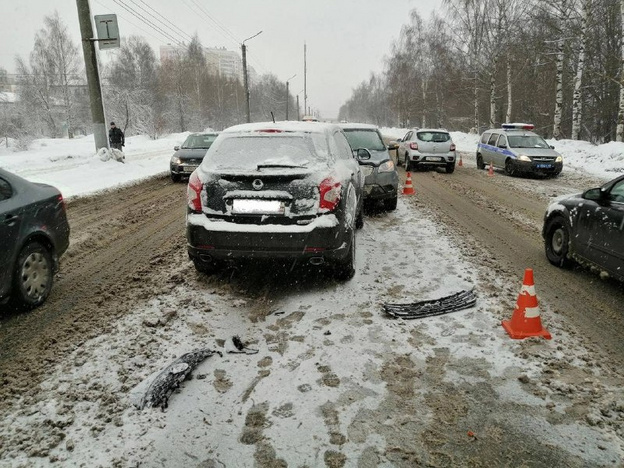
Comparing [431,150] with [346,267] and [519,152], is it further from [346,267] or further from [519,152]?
[346,267]

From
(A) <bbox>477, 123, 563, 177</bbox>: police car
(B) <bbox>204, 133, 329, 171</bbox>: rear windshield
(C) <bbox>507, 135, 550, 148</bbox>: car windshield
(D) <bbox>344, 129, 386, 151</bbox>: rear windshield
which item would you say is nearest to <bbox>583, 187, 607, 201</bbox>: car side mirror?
(B) <bbox>204, 133, 329, 171</bbox>: rear windshield

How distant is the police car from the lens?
47.2ft

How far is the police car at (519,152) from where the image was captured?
14391 millimetres

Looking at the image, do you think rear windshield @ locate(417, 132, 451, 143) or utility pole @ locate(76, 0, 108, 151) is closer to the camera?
utility pole @ locate(76, 0, 108, 151)

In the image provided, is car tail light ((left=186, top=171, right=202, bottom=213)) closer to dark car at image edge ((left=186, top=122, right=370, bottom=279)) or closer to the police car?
dark car at image edge ((left=186, top=122, right=370, bottom=279))

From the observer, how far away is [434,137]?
1611 cm

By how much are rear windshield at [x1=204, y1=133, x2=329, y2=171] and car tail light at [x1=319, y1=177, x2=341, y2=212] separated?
0.28m

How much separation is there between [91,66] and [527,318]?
647 inches

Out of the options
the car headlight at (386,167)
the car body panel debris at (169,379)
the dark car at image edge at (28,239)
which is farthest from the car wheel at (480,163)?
the car body panel debris at (169,379)

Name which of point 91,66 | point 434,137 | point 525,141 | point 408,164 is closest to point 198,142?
point 91,66

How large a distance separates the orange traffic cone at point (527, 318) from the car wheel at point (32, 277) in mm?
4469

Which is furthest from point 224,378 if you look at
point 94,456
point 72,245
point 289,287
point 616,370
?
point 72,245

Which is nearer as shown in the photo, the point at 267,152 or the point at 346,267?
the point at 267,152

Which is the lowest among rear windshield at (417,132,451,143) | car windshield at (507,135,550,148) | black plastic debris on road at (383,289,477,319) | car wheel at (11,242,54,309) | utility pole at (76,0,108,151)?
black plastic debris on road at (383,289,477,319)
